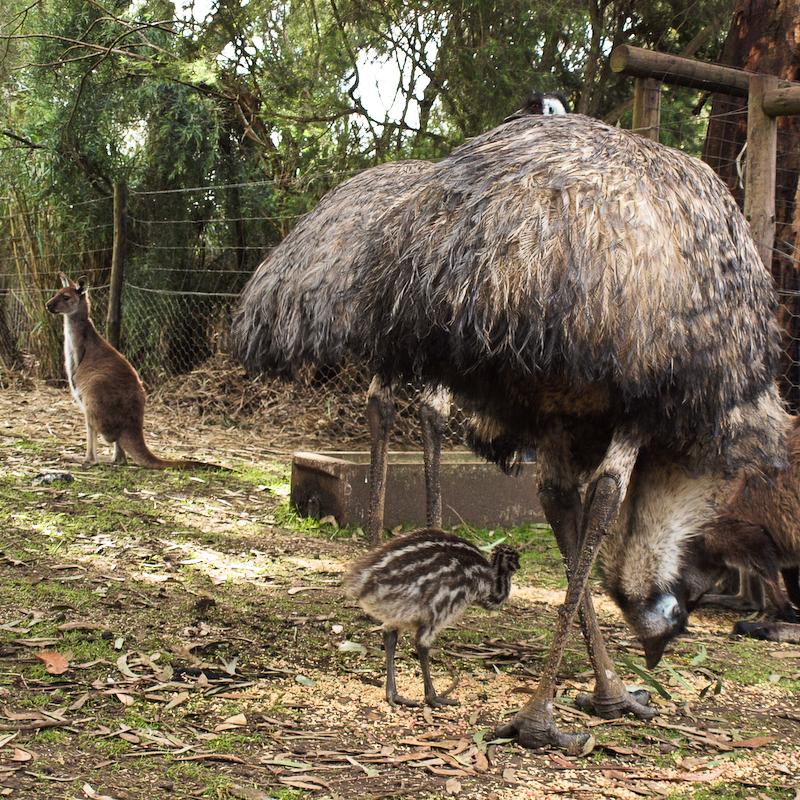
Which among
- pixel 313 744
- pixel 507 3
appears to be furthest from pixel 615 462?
pixel 507 3

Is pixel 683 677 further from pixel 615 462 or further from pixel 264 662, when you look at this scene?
pixel 264 662

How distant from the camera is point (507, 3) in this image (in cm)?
816

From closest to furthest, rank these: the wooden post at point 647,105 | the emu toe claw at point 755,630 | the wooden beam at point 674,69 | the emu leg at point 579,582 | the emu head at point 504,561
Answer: the emu leg at point 579,582, the emu head at point 504,561, the emu toe claw at point 755,630, the wooden beam at point 674,69, the wooden post at point 647,105

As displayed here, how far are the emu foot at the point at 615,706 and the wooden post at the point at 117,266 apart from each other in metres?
7.65

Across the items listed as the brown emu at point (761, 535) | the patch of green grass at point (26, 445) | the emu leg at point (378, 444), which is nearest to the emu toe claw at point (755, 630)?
the brown emu at point (761, 535)

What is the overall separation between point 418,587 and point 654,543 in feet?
2.63

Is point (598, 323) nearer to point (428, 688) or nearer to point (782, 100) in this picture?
point (428, 688)

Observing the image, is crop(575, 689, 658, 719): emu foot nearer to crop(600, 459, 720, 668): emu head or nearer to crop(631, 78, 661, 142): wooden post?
crop(600, 459, 720, 668): emu head

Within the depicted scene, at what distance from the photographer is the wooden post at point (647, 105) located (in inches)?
236

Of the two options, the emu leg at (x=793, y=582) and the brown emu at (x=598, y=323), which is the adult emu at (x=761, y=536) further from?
the brown emu at (x=598, y=323)

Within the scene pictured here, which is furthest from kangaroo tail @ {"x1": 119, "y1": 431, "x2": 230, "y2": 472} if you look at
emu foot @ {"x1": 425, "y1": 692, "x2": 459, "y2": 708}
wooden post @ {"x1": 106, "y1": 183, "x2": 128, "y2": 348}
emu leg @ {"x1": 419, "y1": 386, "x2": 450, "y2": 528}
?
emu foot @ {"x1": 425, "y1": 692, "x2": 459, "y2": 708}

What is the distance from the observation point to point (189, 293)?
956 centimetres

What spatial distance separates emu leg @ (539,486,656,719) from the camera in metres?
3.66

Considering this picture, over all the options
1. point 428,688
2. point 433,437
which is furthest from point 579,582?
point 433,437
